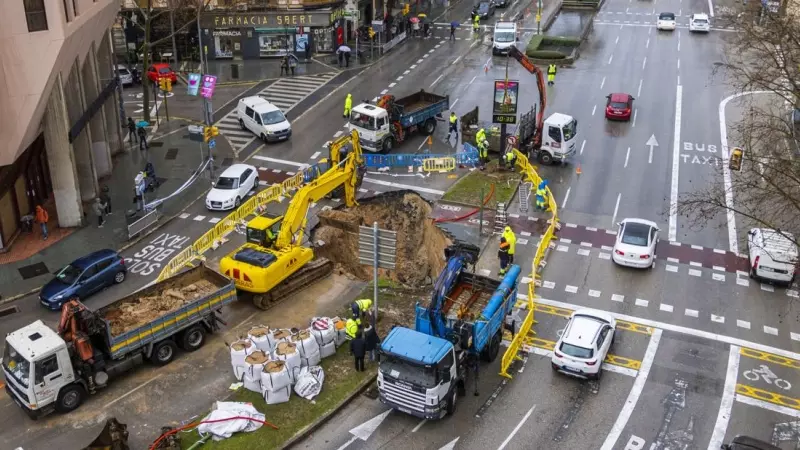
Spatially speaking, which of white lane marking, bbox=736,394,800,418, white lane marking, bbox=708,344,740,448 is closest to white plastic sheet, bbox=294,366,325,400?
white lane marking, bbox=708,344,740,448

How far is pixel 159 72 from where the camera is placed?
5684cm

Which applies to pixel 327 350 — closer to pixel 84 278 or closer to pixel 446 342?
pixel 446 342

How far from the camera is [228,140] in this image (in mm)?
→ 49031

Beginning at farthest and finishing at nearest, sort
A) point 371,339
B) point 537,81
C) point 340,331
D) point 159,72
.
→ 1. point 159,72
2. point 537,81
3. point 340,331
4. point 371,339

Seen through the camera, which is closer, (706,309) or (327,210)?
(706,309)

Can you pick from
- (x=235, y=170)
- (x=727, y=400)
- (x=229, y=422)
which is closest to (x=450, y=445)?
(x=229, y=422)

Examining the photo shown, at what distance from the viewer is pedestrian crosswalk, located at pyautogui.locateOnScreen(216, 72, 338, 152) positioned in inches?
1941

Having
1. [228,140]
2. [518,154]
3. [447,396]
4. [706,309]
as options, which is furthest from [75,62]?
[706,309]

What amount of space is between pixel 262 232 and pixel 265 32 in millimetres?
36003

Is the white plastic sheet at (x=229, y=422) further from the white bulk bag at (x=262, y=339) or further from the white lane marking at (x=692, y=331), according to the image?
the white lane marking at (x=692, y=331)

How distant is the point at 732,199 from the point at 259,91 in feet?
109

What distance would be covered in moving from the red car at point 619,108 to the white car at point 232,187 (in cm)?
2311

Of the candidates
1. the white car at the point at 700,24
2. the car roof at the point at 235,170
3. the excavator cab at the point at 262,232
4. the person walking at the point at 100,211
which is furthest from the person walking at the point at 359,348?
the white car at the point at 700,24

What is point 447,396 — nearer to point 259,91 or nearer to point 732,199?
point 732,199
